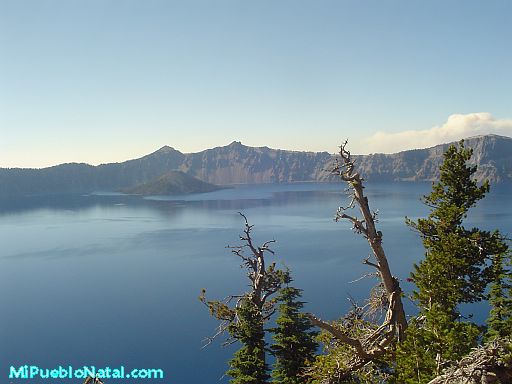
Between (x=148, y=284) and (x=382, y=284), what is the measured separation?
6983 centimetres

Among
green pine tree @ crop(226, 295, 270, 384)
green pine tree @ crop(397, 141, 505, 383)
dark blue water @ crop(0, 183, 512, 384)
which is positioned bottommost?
dark blue water @ crop(0, 183, 512, 384)

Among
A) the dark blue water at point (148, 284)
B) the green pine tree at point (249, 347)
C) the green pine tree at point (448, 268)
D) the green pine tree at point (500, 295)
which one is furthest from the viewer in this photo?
the dark blue water at point (148, 284)

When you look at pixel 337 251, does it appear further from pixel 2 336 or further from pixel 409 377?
pixel 409 377

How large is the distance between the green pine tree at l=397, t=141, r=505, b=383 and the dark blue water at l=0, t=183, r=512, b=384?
31.5m

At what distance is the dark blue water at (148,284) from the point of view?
5081cm

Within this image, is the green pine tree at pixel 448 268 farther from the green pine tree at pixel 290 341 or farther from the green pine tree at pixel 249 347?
the green pine tree at pixel 249 347

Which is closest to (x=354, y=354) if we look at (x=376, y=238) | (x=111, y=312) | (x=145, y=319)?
(x=376, y=238)

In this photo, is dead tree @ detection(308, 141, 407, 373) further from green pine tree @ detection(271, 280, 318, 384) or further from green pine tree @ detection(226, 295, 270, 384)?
green pine tree @ detection(226, 295, 270, 384)

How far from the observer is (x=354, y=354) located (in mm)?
15648

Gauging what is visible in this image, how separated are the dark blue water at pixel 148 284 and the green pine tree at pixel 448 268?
31470mm

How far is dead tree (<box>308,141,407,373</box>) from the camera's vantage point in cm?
1509

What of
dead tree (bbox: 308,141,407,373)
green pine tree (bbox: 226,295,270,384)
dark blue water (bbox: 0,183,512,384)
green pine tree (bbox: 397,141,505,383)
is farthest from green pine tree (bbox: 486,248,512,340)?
dark blue water (bbox: 0,183,512,384)

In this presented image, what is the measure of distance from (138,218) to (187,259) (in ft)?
346

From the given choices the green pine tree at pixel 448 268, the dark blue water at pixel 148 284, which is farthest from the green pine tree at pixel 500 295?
the dark blue water at pixel 148 284
